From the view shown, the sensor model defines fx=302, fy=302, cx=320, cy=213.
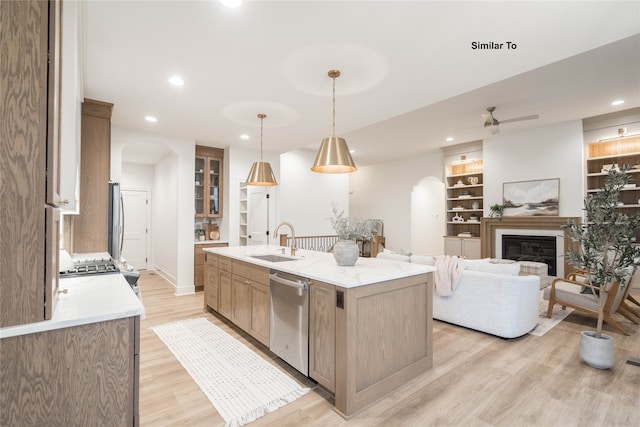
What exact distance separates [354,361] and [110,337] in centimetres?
143

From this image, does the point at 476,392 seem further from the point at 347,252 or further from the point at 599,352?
the point at 347,252

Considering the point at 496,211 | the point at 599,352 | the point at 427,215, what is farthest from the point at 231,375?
the point at 427,215

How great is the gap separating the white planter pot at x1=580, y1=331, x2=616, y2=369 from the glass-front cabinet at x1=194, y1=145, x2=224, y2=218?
18.5 ft

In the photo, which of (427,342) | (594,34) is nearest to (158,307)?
(427,342)

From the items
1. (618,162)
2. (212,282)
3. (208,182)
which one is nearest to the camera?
(212,282)

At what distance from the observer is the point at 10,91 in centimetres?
103

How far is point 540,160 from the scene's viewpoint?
19.5ft

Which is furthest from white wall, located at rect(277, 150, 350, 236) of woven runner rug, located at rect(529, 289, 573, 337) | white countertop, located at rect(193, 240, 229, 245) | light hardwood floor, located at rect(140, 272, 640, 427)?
woven runner rug, located at rect(529, 289, 573, 337)

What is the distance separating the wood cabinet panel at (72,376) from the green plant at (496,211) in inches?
271

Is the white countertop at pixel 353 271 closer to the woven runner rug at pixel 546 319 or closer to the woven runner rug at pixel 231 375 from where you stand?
the woven runner rug at pixel 231 375

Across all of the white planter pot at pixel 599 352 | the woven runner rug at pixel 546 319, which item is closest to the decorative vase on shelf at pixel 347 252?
the white planter pot at pixel 599 352

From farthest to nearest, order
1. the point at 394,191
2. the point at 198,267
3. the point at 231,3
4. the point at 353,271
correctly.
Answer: the point at 394,191
the point at 198,267
the point at 353,271
the point at 231,3

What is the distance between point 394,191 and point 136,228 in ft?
23.1

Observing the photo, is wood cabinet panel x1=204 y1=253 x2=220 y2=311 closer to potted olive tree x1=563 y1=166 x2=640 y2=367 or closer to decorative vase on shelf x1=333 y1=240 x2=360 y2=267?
decorative vase on shelf x1=333 y1=240 x2=360 y2=267
